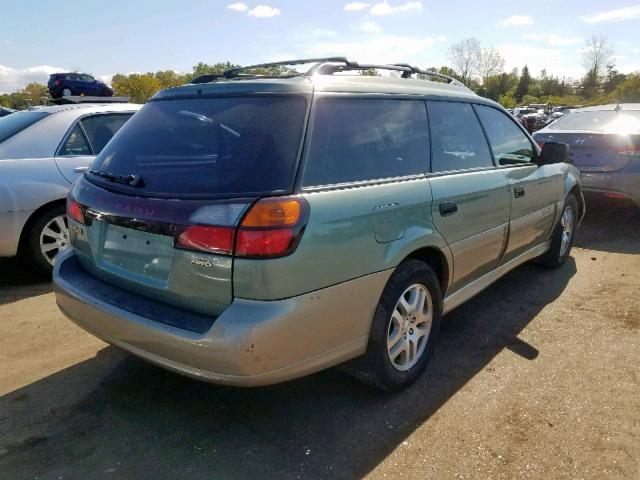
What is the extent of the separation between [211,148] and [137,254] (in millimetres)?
615

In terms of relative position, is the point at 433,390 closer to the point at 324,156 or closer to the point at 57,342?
the point at 324,156

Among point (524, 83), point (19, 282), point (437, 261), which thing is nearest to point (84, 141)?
point (19, 282)

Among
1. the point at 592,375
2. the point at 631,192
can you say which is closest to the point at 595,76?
the point at 631,192

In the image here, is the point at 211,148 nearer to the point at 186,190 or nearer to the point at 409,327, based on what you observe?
the point at 186,190

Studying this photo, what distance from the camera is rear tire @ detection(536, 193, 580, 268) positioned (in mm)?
4824

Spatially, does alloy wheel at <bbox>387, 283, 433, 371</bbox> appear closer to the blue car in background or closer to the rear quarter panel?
the rear quarter panel

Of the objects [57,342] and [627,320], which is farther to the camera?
[627,320]

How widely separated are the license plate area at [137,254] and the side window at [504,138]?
8.31 feet

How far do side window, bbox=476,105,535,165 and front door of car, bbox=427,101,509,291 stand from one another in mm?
135

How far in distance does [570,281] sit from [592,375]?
1833 millimetres

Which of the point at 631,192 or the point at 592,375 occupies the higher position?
the point at 631,192

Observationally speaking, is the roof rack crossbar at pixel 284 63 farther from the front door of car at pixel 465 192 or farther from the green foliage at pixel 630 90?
the green foliage at pixel 630 90

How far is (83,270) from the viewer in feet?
9.06

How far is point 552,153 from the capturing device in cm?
422
